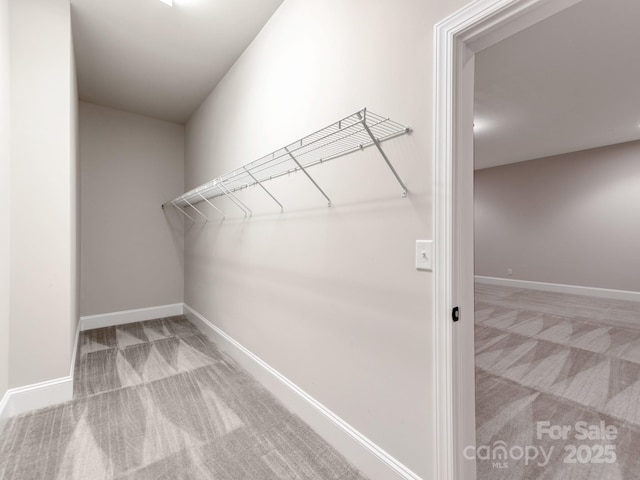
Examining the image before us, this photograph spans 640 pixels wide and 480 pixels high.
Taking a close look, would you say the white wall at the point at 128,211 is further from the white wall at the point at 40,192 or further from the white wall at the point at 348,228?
the white wall at the point at 348,228

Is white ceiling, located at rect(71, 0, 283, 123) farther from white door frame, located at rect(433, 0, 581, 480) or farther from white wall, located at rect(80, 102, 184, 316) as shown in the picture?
white door frame, located at rect(433, 0, 581, 480)

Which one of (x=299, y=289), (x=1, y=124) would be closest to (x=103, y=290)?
(x=1, y=124)

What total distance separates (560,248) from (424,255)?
6.06m

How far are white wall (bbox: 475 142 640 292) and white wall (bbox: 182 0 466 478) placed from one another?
5846mm

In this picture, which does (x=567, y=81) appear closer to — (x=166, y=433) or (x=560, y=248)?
(x=560, y=248)

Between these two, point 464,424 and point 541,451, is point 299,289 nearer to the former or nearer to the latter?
point 464,424

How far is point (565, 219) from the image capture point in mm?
5555

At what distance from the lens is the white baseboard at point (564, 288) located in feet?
16.0

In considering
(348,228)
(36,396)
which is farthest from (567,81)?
(36,396)

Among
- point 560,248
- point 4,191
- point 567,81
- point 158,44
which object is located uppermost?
point 158,44

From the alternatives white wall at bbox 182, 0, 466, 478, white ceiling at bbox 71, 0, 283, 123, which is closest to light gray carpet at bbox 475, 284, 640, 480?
white wall at bbox 182, 0, 466, 478

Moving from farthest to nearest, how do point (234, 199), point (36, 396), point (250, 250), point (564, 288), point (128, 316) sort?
point (564, 288)
point (128, 316)
point (234, 199)
point (250, 250)
point (36, 396)

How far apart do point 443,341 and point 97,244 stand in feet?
13.2

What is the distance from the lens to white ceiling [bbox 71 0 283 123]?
2096mm
